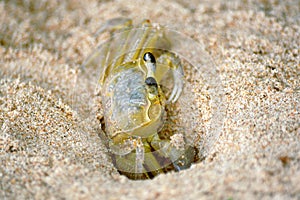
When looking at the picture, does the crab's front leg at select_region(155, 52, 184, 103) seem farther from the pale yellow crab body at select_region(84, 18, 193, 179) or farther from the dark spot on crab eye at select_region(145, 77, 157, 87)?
the dark spot on crab eye at select_region(145, 77, 157, 87)

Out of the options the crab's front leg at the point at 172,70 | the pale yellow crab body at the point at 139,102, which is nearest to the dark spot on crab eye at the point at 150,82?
the pale yellow crab body at the point at 139,102

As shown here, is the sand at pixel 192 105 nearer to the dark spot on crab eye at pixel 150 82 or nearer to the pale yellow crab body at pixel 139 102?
→ the pale yellow crab body at pixel 139 102

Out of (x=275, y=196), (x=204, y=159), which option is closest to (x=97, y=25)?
(x=204, y=159)

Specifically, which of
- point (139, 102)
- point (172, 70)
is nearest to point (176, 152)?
point (139, 102)

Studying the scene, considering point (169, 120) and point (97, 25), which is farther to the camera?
point (97, 25)

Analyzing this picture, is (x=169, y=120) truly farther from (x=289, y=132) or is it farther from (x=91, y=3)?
(x=91, y=3)

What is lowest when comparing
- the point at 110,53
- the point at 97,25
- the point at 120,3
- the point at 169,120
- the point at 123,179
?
the point at 123,179

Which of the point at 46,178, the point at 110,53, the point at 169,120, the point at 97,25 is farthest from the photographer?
the point at 97,25
